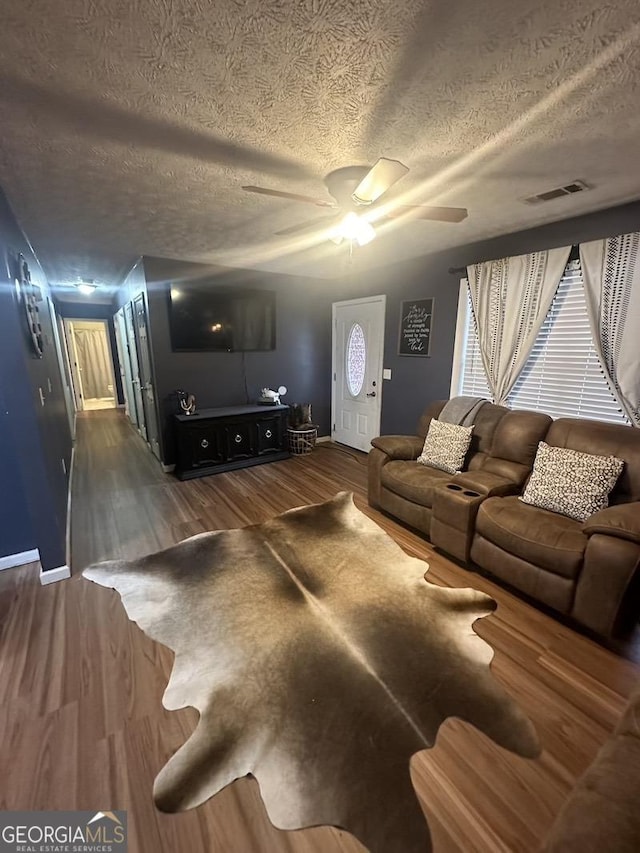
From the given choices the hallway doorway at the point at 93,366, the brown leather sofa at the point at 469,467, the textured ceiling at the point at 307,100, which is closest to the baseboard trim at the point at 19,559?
the textured ceiling at the point at 307,100

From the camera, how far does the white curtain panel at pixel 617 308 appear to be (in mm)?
2496

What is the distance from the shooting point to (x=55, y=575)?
238 centimetres

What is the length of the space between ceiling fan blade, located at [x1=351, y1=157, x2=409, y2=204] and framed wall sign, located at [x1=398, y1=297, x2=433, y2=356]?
237cm

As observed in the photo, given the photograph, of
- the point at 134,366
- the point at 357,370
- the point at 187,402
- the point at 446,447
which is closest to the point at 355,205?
the point at 446,447

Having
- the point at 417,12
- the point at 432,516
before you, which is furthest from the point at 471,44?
the point at 432,516

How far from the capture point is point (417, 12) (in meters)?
1.06

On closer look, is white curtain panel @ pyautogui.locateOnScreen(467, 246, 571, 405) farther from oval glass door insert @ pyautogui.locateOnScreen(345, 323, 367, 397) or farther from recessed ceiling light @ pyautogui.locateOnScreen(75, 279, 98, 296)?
recessed ceiling light @ pyautogui.locateOnScreen(75, 279, 98, 296)

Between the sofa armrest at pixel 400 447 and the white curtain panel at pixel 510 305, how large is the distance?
0.86 m

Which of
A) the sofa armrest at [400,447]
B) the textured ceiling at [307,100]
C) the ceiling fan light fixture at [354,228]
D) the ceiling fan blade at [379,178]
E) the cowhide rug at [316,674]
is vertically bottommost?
the cowhide rug at [316,674]

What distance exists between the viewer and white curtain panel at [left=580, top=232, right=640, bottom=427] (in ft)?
8.19

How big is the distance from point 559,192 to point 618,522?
2028 mm

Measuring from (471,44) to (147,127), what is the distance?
1.34 meters

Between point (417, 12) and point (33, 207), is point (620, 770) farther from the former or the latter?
point (33, 207)

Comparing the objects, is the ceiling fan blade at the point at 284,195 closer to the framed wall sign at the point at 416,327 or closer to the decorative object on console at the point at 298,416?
the framed wall sign at the point at 416,327
